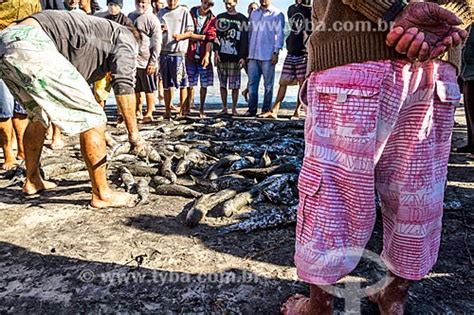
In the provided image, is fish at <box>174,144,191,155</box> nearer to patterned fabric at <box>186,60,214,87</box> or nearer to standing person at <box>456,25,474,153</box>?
standing person at <box>456,25,474,153</box>

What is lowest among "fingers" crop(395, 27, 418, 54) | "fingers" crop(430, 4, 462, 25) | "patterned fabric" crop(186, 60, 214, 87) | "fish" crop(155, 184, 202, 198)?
"fish" crop(155, 184, 202, 198)

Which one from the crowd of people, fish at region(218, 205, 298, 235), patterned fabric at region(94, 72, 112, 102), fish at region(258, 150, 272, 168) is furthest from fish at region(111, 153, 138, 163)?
the crowd of people

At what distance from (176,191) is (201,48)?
612cm

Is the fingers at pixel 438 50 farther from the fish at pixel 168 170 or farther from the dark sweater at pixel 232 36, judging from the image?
the dark sweater at pixel 232 36

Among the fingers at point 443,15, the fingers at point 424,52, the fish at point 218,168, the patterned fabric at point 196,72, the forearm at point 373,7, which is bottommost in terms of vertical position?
the fish at point 218,168

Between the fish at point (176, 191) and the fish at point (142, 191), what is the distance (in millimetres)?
132

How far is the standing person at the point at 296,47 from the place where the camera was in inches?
349

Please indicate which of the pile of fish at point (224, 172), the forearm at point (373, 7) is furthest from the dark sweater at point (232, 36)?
the forearm at point (373, 7)

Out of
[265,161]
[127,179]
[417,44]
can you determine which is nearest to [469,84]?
[265,161]

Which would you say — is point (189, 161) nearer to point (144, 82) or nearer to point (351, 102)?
point (351, 102)

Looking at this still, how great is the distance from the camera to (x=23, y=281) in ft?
8.15

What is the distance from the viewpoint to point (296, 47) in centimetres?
905

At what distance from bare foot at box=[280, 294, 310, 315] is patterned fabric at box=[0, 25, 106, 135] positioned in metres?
2.08

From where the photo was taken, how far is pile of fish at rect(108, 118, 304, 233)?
3.59m
